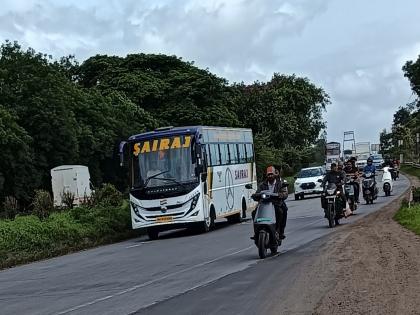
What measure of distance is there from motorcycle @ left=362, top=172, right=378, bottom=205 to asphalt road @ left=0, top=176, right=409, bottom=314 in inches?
336

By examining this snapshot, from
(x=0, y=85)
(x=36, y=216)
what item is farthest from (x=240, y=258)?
(x=0, y=85)

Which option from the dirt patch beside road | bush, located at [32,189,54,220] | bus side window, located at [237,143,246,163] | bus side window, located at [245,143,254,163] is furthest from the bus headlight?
bus side window, located at [245,143,254,163]

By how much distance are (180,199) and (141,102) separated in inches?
1485

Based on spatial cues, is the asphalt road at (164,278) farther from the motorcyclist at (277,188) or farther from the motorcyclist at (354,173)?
the motorcyclist at (354,173)

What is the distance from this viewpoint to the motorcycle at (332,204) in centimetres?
2022

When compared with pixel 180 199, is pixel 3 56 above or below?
above

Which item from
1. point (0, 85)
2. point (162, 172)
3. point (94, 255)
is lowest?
point (94, 255)

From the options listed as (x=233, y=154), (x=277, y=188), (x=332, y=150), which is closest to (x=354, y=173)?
(x=233, y=154)

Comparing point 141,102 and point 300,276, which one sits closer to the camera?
point 300,276

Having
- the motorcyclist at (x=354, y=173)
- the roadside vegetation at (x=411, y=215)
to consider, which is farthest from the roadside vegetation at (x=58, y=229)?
the roadside vegetation at (x=411, y=215)

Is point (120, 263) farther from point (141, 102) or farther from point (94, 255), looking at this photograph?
point (141, 102)

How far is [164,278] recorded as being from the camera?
12.8 m

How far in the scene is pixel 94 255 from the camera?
19.3 metres

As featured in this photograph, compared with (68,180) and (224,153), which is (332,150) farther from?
(224,153)
